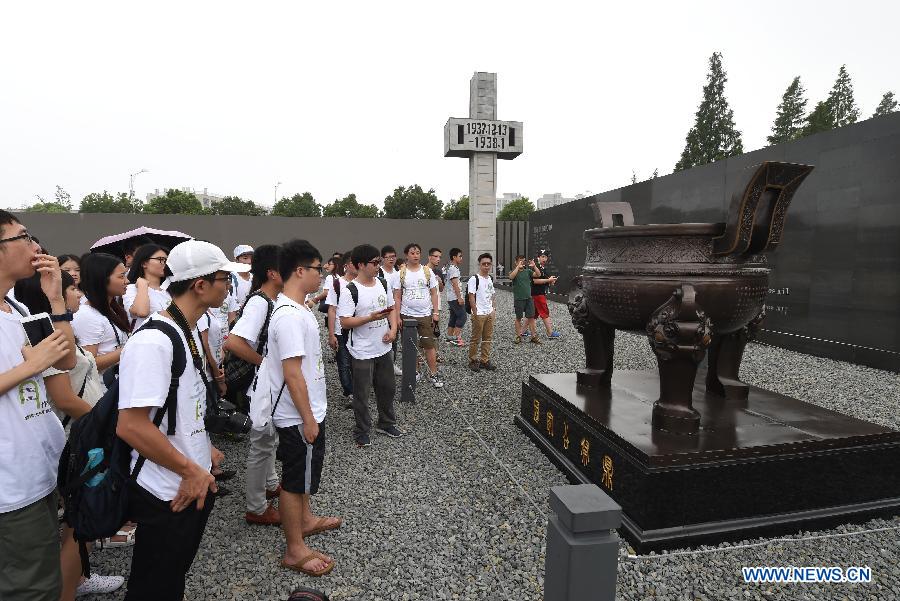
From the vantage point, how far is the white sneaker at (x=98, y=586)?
2.45 metres

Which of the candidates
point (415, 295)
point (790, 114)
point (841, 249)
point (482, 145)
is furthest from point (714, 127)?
point (415, 295)

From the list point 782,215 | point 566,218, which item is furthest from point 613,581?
point 566,218

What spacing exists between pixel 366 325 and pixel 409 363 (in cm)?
138

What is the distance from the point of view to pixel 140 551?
5.63 feet

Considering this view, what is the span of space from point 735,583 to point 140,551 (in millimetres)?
2761

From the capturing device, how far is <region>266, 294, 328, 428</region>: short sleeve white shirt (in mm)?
2502

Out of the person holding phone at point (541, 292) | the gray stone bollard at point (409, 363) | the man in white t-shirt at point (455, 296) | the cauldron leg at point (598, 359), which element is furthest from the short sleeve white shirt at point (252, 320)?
the person holding phone at point (541, 292)

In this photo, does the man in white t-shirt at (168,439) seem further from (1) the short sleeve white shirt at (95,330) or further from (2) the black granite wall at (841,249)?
(2) the black granite wall at (841,249)

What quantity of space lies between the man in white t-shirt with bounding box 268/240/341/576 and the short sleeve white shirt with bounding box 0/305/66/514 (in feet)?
3.23

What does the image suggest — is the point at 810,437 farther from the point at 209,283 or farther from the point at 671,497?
the point at 209,283

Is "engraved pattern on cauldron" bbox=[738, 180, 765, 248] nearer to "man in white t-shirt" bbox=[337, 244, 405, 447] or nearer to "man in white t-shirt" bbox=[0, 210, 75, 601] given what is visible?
"man in white t-shirt" bbox=[337, 244, 405, 447]

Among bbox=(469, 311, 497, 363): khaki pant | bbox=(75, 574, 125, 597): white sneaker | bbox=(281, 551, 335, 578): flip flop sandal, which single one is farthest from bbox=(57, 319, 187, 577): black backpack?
bbox=(469, 311, 497, 363): khaki pant

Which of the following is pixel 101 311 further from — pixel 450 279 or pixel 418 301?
pixel 450 279

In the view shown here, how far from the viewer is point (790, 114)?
36.4m
